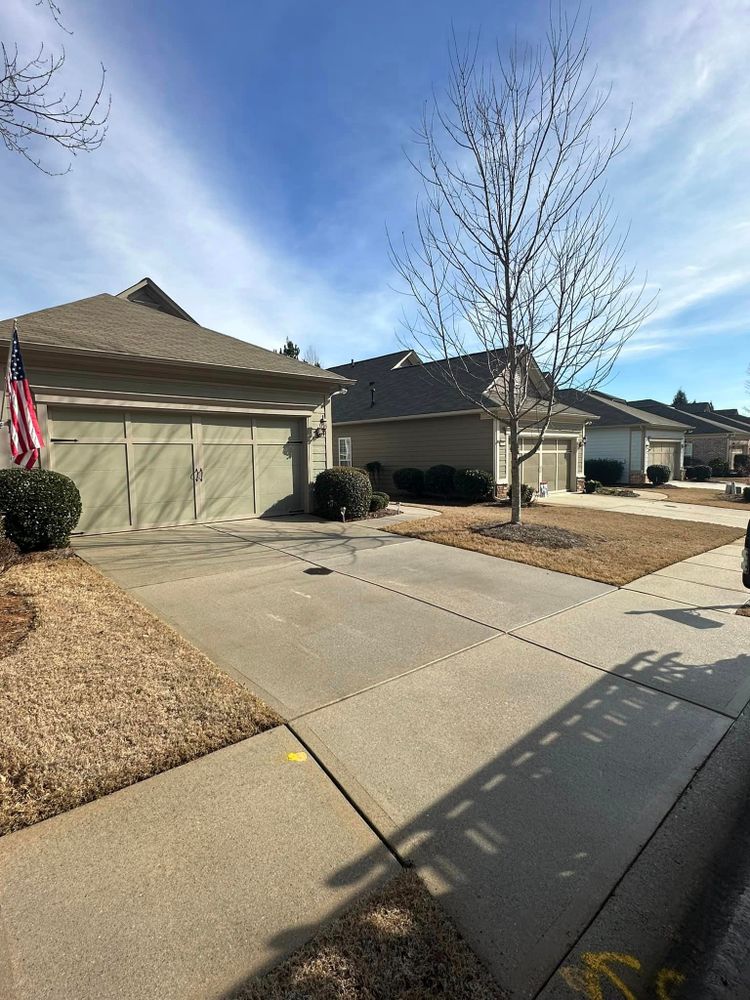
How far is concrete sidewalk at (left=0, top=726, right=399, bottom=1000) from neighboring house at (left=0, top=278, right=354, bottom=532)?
792cm

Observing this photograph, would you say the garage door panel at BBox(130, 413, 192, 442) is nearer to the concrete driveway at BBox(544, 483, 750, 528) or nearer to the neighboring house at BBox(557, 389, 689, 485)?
the concrete driveway at BBox(544, 483, 750, 528)

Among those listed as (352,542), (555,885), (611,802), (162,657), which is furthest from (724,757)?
(352,542)

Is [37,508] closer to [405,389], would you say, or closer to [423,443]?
[423,443]

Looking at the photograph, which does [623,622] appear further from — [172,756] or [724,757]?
[172,756]

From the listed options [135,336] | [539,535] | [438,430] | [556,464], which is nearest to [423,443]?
[438,430]

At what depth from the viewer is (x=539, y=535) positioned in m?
9.53

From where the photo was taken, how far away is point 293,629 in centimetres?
482

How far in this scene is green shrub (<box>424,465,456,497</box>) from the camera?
16.2 m

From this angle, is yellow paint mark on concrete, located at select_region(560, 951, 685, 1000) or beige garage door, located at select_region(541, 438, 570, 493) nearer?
yellow paint mark on concrete, located at select_region(560, 951, 685, 1000)

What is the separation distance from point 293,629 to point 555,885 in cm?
318

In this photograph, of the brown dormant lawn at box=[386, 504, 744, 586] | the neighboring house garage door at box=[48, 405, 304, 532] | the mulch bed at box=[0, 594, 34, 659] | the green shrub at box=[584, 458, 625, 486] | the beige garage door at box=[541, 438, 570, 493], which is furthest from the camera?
the green shrub at box=[584, 458, 625, 486]

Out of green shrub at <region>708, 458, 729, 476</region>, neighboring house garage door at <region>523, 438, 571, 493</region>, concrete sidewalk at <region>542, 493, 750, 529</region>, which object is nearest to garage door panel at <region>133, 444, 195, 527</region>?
concrete sidewalk at <region>542, 493, 750, 529</region>

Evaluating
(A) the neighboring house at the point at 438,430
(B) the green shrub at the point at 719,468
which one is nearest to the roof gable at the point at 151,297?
(A) the neighboring house at the point at 438,430

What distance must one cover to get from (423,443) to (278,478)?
7.61 metres
